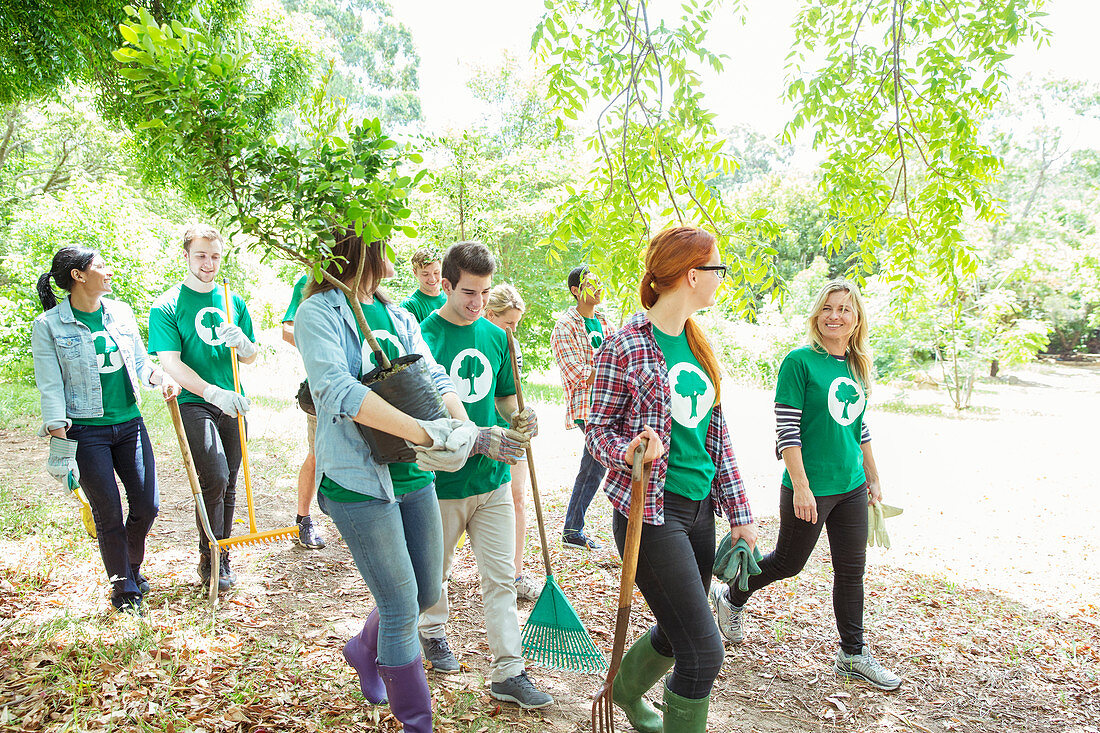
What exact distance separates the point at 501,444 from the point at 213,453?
86.4 inches

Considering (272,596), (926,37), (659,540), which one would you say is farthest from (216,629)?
(926,37)

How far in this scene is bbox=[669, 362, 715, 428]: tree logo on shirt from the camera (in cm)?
248

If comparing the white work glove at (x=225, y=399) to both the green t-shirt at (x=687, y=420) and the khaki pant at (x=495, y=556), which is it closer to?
the khaki pant at (x=495, y=556)

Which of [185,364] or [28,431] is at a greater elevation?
[185,364]

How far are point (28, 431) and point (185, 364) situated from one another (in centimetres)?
716

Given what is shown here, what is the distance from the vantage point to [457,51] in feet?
64.6

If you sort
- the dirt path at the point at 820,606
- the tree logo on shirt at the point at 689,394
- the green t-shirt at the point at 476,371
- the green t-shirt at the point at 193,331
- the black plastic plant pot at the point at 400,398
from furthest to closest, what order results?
the green t-shirt at the point at 193,331 → the dirt path at the point at 820,606 → the green t-shirt at the point at 476,371 → the tree logo on shirt at the point at 689,394 → the black plastic plant pot at the point at 400,398

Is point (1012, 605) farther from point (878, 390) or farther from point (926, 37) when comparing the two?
point (878, 390)

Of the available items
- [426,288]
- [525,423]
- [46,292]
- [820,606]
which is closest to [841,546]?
[820,606]

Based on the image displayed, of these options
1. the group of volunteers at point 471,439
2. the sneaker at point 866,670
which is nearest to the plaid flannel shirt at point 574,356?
the group of volunteers at point 471,439

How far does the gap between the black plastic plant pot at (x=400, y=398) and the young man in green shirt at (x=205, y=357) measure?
6.78ft

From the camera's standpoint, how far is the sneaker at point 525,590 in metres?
4.23

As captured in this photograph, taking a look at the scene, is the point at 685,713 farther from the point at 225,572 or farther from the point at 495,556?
the point at 225,572

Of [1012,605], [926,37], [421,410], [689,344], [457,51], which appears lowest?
[1012,605]
